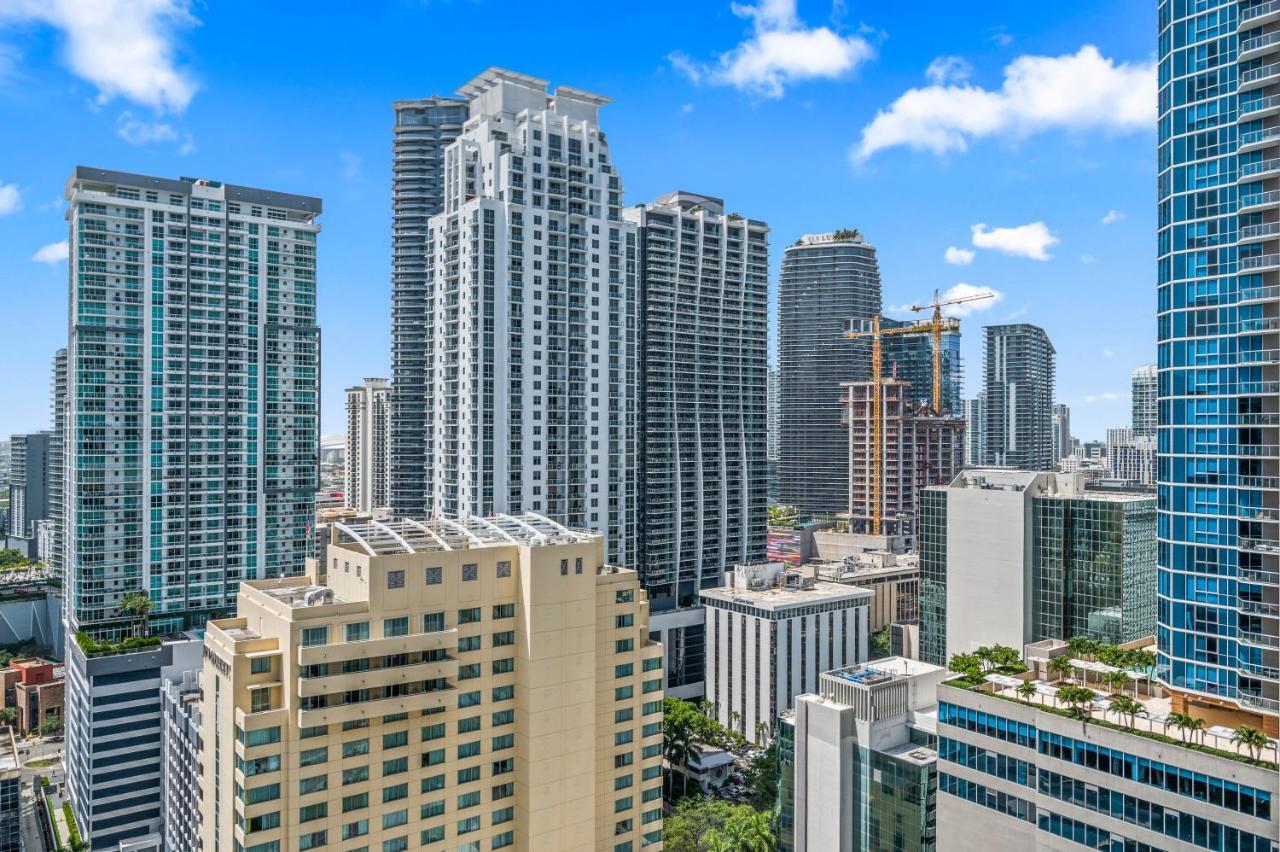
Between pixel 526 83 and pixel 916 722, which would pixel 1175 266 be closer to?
pixel 916 722

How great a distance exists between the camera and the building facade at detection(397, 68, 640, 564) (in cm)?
11400

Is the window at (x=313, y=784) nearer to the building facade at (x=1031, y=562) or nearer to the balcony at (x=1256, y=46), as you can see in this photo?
the balcony at (x=1256, y=46)

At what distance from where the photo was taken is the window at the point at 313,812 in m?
43.1

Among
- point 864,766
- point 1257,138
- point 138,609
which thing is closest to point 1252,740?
point 864,766

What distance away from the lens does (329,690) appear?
43.2 metres

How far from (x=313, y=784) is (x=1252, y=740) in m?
46.3

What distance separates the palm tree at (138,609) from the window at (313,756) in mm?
75880

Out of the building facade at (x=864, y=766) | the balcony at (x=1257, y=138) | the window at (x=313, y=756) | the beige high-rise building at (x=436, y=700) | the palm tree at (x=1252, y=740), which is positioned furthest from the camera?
the building facade at (x=864, y=766)

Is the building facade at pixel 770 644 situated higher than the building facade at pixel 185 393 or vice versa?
the building facade at pixel 185 393

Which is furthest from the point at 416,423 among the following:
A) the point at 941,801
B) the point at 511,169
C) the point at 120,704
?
the point at 941,801

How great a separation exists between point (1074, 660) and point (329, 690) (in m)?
47.5

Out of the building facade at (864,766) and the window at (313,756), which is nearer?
the window at (313,756)

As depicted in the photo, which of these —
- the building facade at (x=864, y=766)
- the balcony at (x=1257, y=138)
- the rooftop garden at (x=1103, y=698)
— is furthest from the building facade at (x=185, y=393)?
the balcony at (x=1257, y=138)

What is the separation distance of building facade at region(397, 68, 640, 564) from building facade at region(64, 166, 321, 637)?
760 inches
